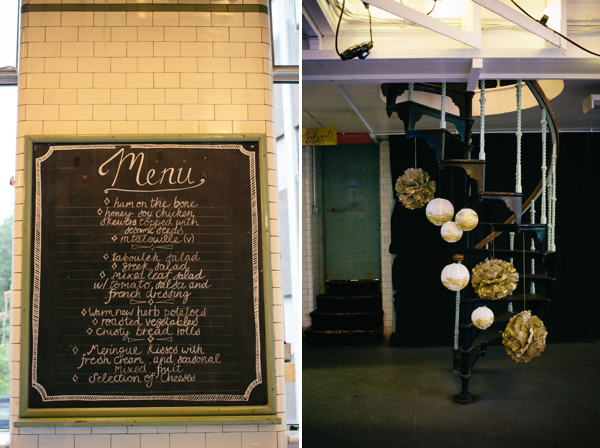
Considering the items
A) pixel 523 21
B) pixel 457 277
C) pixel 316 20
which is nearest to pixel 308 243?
pixel 457 277

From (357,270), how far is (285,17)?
4238mm

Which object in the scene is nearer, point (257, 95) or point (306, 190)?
point (257, 95)

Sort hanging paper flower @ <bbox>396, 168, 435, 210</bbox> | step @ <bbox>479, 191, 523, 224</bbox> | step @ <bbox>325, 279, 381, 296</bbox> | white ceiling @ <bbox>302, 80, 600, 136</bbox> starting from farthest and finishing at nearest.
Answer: step @ <bbox>325, 279, 381, 296</bbox> < hanging paper flower @ <bbox>396, 168, 435, 210</bbox> < white ceiling @ <bbox>302, 80, 600, 136</bbox> < step @ <bbox>479, 191, 523, 224</bbox>

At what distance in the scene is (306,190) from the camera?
6.46 m

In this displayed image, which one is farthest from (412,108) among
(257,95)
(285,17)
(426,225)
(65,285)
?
(65,285)

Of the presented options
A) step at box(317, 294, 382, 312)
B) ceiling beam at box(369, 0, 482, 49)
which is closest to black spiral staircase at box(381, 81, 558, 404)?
→ ceiling beam at box(369, 0, 482, 49)

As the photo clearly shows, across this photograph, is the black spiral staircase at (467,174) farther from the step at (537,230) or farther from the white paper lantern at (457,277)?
the white paper lantern at (457,277)

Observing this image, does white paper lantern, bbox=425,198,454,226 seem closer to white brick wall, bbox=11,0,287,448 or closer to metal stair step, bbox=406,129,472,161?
metal stair step, bbox=406,129,472,161

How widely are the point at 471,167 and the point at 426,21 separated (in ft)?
5.39

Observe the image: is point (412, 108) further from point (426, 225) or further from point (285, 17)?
point (426, 225)

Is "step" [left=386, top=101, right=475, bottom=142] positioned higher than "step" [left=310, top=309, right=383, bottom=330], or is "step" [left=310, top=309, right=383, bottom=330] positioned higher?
"step" [left=386, top=101, right=475, bottom=142]

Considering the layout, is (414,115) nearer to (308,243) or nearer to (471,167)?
(471,167)

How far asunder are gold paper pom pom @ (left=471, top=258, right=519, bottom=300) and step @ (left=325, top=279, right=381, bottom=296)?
2580mm

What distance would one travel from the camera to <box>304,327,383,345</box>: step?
6.21m
